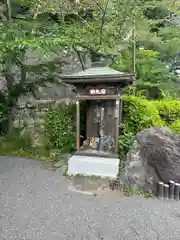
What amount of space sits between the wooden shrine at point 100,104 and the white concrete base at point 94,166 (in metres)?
0.17

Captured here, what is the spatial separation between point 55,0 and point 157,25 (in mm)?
4879

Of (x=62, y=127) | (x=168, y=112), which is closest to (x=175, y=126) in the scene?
(x=168, y=112)

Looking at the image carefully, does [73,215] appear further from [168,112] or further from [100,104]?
[168,112]

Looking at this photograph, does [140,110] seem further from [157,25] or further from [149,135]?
[157,25]

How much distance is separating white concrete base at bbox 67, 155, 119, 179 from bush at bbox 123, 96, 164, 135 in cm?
107

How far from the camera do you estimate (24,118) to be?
6.97 meters

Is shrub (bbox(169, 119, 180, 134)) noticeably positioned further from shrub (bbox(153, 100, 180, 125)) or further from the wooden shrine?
the wooden shrine

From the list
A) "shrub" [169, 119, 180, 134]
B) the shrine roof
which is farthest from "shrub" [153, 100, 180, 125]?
the shrine roof

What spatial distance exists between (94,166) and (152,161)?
1.21m

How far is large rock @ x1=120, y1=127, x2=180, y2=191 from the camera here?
13.8 feet

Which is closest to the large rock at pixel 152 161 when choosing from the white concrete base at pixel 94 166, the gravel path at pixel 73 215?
the white concrete base at pixel 94 166

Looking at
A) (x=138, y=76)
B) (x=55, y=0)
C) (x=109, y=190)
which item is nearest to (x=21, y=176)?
(x=109, y=190)

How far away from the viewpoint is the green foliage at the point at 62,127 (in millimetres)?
5871

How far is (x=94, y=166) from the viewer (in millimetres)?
4695
